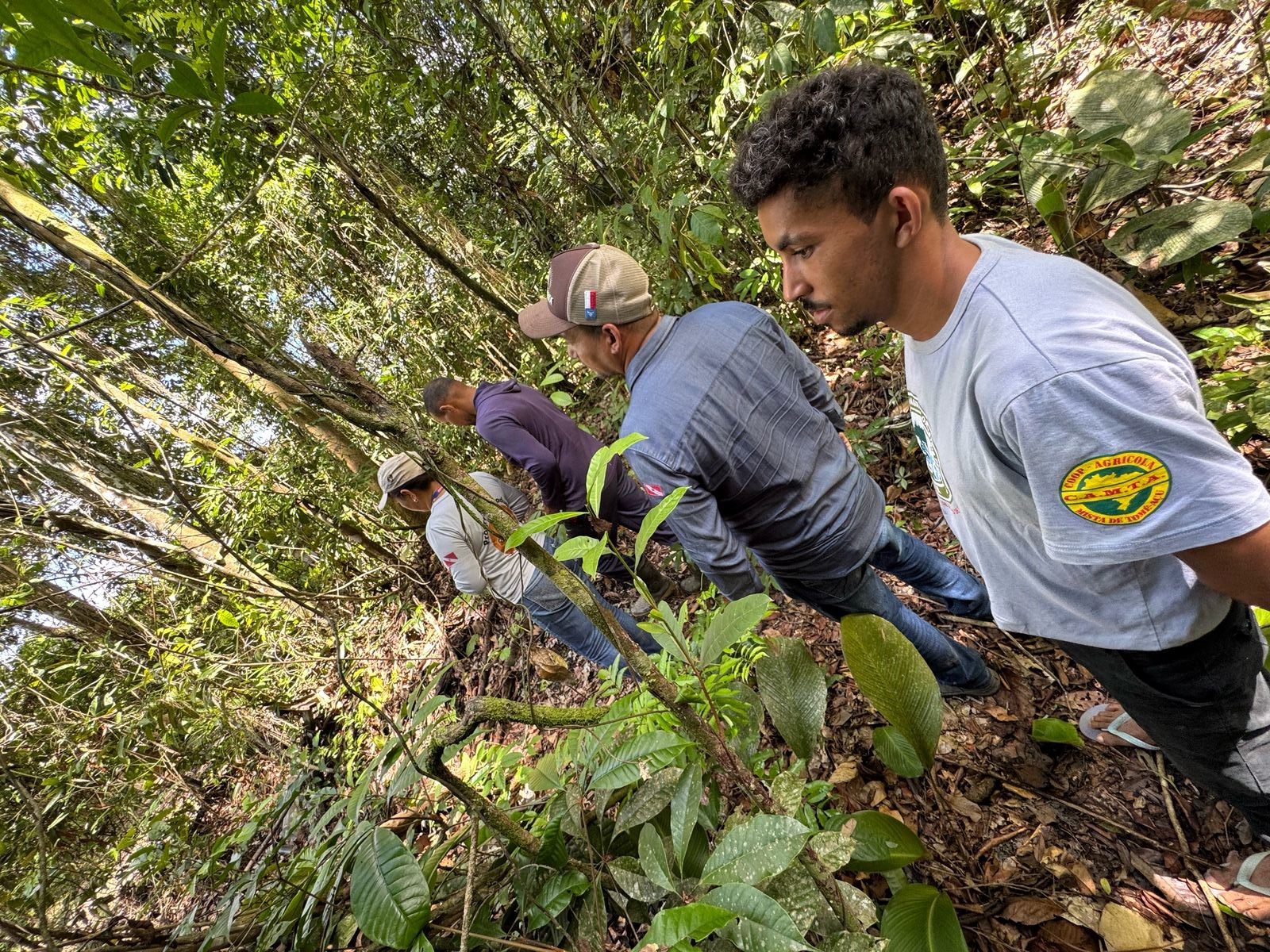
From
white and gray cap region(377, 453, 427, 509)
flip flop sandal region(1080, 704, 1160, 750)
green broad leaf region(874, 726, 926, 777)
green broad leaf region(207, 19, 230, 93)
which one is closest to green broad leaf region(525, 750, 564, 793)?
green broad leaf region(874, 726, 926, 777)

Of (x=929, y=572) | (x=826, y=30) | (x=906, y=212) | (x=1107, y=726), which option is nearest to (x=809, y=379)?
(x=929, y=572)

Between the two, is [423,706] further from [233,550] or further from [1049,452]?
[233,550]

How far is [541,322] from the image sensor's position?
2408 mm

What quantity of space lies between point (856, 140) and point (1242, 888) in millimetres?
1968

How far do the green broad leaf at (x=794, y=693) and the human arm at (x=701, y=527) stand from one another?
0.41 metres

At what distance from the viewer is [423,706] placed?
1185 mm

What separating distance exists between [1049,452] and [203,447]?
17.9 ft

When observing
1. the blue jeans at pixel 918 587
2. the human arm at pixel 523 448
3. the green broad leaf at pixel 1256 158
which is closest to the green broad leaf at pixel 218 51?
the blue jeans at pixel 918 587

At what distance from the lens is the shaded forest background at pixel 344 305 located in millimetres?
1394

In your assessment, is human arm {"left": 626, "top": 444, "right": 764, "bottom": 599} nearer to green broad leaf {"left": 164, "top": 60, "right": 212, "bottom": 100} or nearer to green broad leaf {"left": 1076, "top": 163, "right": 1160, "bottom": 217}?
green broad leaf {"left": 164, "top": 60, "right": 212, "bottom": 100}

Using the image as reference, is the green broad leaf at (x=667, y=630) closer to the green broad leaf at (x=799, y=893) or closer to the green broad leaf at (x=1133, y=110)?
the green broad leaf at (x=799, y=893)

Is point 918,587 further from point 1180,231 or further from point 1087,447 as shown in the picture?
point 1180,231

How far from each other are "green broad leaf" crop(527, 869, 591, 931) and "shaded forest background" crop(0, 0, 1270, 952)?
12 millimetres

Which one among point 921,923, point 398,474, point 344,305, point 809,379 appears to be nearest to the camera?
point 921,923
